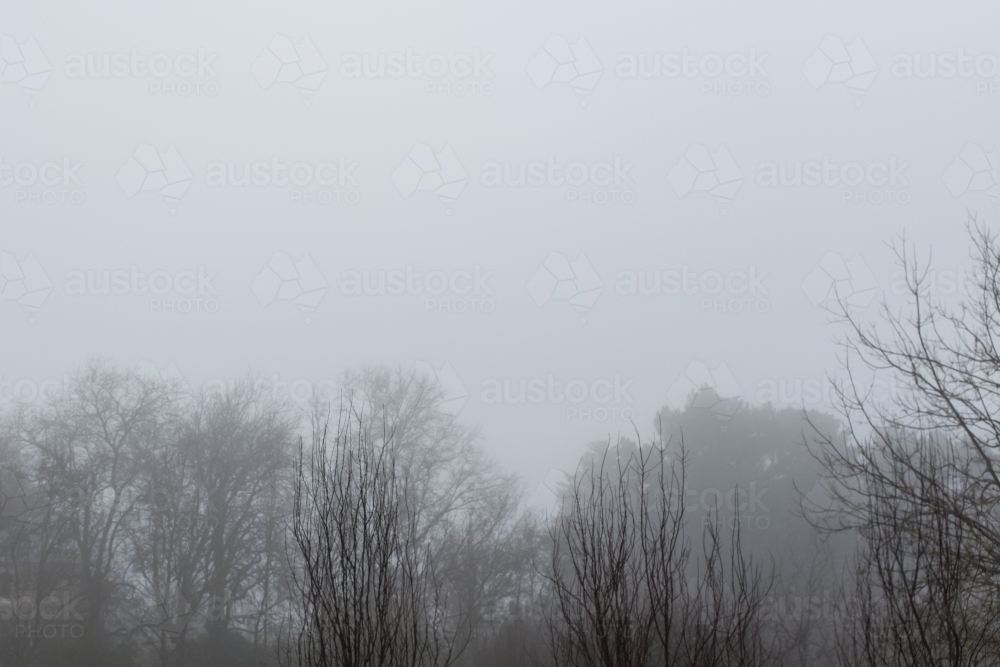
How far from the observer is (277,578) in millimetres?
31578

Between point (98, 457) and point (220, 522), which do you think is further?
point (98, 457)

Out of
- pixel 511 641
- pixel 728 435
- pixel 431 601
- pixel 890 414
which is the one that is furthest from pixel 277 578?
pixel 890 414

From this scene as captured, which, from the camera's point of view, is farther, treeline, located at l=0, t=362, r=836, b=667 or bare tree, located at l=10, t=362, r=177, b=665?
bare tree, located at l=10, t=362, r=177, b=665

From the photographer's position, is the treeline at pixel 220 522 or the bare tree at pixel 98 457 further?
the bare tree at pixel 98 457

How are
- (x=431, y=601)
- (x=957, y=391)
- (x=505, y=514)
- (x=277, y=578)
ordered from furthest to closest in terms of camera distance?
(x=505, y=514) < (x=277, y=578) < (x=431, y=601) < (x=957, y=391)

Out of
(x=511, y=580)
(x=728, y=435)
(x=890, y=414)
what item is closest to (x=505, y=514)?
(x=511, y=580)

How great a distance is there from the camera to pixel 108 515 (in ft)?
109

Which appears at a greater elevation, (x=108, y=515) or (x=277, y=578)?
(x=108, y=515)

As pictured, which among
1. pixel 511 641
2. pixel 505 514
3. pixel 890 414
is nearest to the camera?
pixel 890 414

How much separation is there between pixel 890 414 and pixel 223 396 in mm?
32184

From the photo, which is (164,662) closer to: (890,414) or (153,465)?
(153,465)

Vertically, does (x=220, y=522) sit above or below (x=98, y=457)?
below

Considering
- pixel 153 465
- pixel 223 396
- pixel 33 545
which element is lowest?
pixel 33 545

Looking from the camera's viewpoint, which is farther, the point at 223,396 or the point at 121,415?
the point at 223,396
